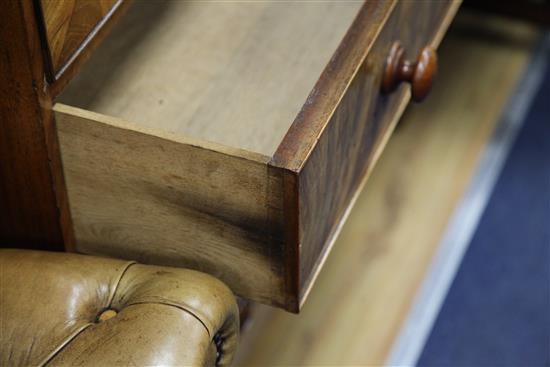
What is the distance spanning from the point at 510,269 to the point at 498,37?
1.67ft

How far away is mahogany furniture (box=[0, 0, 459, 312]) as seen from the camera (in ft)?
2.32

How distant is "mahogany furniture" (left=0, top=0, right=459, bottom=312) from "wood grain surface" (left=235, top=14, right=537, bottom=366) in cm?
34

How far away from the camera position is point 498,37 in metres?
1.67

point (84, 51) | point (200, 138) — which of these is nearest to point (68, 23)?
point (84, 51)

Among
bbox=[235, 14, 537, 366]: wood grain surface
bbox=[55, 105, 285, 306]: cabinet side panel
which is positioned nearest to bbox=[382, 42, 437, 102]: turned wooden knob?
bbox=[55, 105, 285, 306]: cabinet side panel

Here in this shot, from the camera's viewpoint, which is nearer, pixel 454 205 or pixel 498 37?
pixel 454 205

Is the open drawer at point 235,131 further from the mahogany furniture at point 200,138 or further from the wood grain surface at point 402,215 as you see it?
the wood grain surface at point 402,215

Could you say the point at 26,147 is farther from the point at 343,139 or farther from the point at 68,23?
the point at 343,139

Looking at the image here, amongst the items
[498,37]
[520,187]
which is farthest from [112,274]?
[498,37]

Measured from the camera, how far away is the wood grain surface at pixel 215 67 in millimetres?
918

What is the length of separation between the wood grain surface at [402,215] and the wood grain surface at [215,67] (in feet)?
1.08

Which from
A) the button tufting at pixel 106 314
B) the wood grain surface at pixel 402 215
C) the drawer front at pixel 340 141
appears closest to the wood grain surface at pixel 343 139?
the drawer front at pixel 340 141

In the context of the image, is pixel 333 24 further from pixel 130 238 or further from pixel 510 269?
pixel 510 269

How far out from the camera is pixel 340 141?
0.77 m
